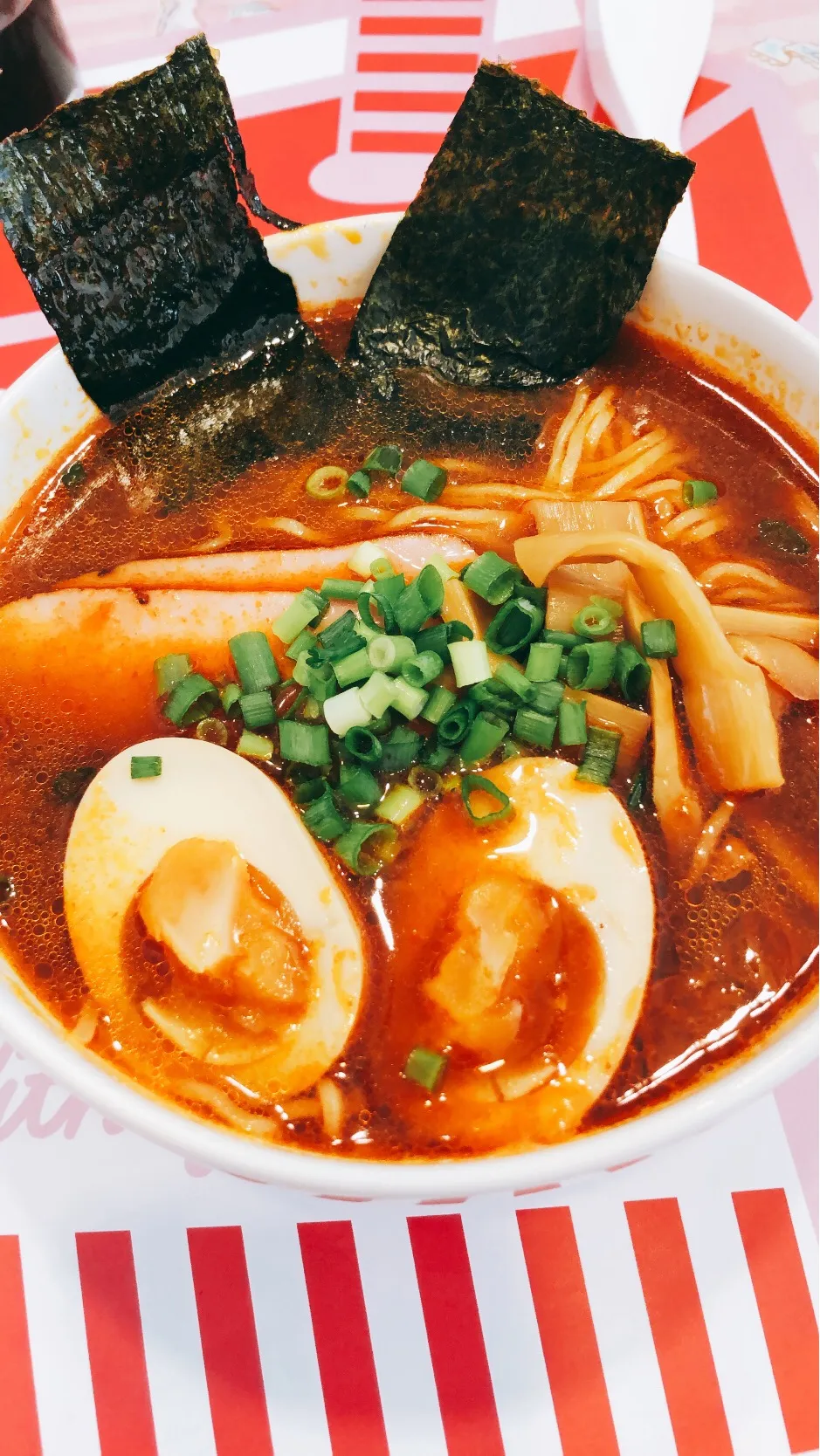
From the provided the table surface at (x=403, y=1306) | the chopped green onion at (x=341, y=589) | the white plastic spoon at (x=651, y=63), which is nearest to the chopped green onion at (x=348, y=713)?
the chopped green onion at (x=341, y=589)

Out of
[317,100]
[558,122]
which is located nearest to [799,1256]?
[558,122]

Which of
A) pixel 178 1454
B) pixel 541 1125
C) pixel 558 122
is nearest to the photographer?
pixel 541 1125

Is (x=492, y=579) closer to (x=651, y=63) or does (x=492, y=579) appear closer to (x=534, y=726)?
(x=534, y=726)

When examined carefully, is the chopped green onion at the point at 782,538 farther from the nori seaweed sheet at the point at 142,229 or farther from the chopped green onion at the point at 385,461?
the nori seaweed sheet at the point at 142,229

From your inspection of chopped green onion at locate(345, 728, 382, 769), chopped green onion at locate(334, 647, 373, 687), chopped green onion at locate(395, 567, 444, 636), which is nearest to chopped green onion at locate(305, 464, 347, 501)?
chopped green onion at locate(395, 567, 444, 636)

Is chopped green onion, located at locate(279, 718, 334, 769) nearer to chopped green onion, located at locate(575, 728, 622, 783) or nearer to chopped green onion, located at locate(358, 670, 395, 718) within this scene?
chopped green onion, located at locate(358, 670, 395, 718)

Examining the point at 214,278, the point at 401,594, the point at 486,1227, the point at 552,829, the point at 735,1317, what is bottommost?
the point at 735,1317

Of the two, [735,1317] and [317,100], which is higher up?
[317,100]

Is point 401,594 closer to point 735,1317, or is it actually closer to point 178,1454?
point 735,1317
